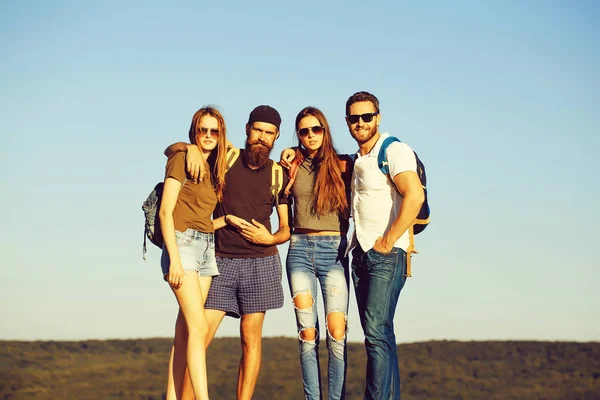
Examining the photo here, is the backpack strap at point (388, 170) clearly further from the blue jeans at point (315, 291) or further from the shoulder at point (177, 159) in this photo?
the shoulder at point (177, 159)

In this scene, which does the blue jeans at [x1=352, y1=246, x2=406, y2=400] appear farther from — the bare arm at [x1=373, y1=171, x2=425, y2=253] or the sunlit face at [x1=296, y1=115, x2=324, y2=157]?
the sunlit face at [x1=296, y1=115, x2=324, y2=157]

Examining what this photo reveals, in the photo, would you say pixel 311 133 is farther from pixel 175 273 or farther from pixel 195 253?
pixel 175 273

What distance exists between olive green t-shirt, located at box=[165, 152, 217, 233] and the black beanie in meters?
0.98

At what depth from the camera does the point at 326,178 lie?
8.07m

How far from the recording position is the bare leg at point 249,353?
26.9 ft

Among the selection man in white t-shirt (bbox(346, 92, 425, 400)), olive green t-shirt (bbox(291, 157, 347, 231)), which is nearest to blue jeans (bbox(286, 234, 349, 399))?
olive green t-shirt (bbox(291, 157, 347, 231))

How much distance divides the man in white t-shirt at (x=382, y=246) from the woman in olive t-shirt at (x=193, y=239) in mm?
1582

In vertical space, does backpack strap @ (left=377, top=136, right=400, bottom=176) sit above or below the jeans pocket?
above

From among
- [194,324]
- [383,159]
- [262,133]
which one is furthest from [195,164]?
[383,159]

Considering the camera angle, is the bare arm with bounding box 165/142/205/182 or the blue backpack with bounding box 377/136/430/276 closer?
the blue backpack with bounding box 377/136/430/276

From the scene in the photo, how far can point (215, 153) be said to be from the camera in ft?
27.1

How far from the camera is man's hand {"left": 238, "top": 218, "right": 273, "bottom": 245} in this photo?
26.9 ft
